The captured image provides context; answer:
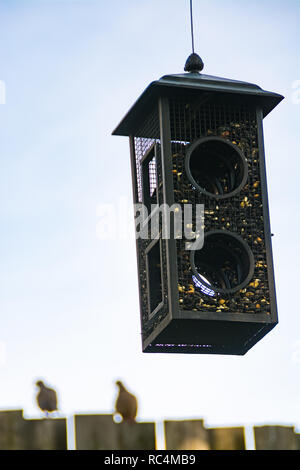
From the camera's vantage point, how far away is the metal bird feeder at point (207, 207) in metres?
33.7

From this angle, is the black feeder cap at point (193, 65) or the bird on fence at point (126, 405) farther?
the black feeder cap at point (193, 65)

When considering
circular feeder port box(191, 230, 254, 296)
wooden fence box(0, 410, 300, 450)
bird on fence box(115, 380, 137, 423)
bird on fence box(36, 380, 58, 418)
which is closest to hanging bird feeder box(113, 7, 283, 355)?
circular feeder port box(191, 230, 254, 296)

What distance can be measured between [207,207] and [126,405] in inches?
414

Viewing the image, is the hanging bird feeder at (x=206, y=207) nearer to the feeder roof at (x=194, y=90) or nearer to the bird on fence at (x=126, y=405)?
the feeder roof at (x=194, y=90)

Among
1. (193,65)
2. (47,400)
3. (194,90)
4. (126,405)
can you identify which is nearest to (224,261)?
(194,90)

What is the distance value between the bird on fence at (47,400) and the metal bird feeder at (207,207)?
792cm

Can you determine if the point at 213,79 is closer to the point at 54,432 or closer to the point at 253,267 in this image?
the point at 253,267

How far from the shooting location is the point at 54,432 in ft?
74.8

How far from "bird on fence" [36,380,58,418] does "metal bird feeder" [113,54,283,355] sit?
7.92 m

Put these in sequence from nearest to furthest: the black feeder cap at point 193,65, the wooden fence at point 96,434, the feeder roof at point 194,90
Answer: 1. the wooden fence at point 96,434
2. the feeder roof at point 194,90
3. the black feeder cap at point 193,65

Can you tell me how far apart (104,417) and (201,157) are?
12.7 metres

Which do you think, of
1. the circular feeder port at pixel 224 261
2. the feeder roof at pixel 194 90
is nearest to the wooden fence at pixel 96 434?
the circular feeder port at pixel 224 261

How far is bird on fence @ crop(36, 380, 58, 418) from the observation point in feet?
82.4
